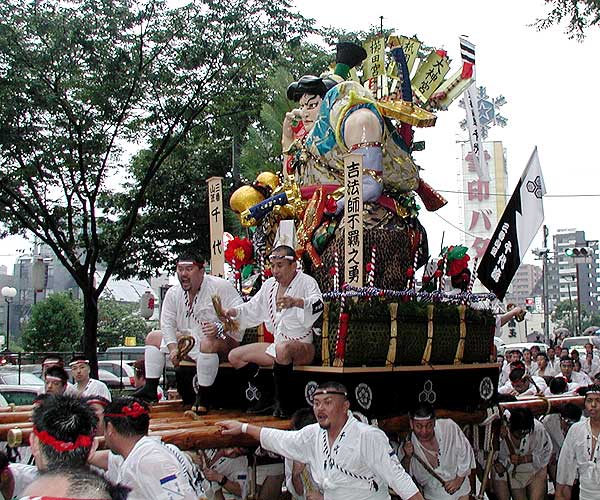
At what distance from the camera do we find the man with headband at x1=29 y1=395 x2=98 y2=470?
294 centimetres

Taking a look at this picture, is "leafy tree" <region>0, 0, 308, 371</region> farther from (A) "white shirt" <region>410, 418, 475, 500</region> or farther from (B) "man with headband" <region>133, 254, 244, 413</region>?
(A) "white shirt" <region>410, 418, 475, 500</region>

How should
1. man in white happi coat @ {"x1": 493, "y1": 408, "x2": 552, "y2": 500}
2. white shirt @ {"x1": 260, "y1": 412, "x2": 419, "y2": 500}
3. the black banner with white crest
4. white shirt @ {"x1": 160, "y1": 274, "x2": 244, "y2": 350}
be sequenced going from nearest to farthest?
1. white shirt @ {"x1": 260, "y1": 412, "x2": 419, "y2": 500}
2. white shirt @ {"x1": 160, "y1": 274, "x2": 244, "y2": 350}
3. man in white happi coat @ {"x1": 493, "y1": 408, "x2": 552, "y2": 500}
4. the black banner with white crest

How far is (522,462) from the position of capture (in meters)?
7.43

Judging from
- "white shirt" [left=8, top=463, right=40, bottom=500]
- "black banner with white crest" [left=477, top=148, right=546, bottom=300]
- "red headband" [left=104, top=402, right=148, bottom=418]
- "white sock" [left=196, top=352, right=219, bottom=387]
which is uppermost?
"black banner with white crest" [left=477, top=148, right=546, bottom=300]

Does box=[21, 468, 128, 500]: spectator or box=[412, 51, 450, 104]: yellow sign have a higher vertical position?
box=[412, 51, 450, 104]: yellow sign

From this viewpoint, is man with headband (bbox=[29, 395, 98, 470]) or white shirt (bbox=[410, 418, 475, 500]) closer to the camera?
man with headband (bbox=[29, 395, 98, 470])

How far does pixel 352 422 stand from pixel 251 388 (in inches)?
88.4

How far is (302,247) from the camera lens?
747 centimetres

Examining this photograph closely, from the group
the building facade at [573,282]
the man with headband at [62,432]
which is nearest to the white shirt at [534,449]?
the man with headband at [62,432]

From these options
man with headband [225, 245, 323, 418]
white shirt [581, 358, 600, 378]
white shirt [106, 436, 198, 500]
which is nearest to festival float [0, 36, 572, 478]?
man with headband [225, 245, 323, 418]

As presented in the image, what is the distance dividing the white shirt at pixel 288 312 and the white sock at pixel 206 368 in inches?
15.8

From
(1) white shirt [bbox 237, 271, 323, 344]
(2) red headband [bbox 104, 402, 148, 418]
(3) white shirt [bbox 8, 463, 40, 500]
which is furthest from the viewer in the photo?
(1) white shirt [bbox 237, 271, 323, 344]

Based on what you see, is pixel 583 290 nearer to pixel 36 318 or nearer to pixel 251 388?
pixel 36 318

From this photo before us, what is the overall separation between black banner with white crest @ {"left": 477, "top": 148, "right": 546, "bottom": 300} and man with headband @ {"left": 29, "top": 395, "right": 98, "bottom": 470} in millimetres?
5187
